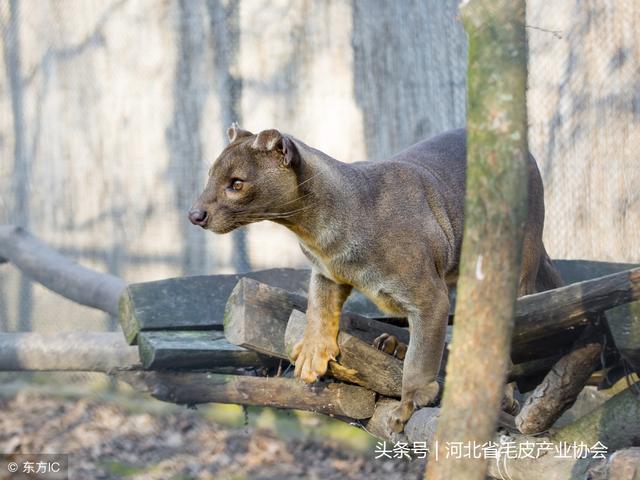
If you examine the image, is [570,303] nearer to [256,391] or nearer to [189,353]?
[256,391]

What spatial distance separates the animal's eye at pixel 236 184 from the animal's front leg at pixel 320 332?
70 cm

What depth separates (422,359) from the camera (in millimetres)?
4332

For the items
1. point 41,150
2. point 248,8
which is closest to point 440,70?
point 248,8

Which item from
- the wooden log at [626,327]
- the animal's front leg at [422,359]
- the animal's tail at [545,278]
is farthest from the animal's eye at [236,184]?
the animal's tail at [545,278]

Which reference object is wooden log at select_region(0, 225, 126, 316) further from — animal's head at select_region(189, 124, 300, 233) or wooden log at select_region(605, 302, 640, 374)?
wooden log at select_region(605, 302, 640, 374)

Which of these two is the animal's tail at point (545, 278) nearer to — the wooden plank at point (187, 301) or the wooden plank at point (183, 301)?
the wooden plank at point (187, 301)

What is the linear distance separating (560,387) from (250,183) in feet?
5.33

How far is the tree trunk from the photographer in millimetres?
2516

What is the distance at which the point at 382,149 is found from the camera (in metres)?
7.36

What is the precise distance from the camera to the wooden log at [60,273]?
708 centimetres

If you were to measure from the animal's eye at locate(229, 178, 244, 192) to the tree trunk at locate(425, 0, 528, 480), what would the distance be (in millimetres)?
1729
